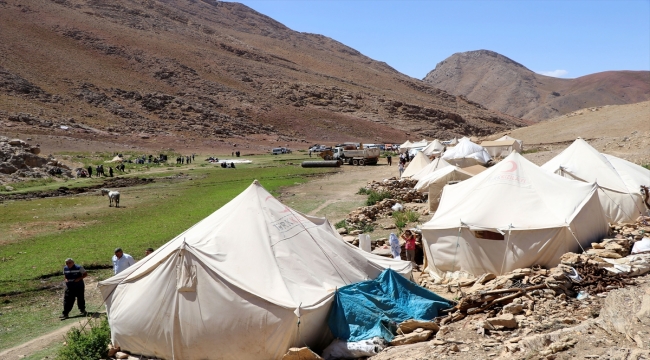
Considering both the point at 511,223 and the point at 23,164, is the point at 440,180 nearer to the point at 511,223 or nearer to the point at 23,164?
the point at 511,223

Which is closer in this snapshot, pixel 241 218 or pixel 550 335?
pixel 550 335

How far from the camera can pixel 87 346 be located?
9.52 metres

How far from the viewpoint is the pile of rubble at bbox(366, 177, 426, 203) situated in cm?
2719

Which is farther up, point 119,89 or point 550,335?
point 119,89

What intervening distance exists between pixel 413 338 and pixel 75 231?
58.8 feet

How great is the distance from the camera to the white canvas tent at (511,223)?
12.3 meters

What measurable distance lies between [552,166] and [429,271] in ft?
27.9

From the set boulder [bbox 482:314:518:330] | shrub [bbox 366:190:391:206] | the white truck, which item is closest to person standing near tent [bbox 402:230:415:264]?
boulder [bbox 482:314:518:330]

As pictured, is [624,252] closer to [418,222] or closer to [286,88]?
[418,222]

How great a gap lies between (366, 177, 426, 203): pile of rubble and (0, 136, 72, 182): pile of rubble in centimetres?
2622

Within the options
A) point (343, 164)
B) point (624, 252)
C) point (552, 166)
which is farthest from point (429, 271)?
point (343, 164)

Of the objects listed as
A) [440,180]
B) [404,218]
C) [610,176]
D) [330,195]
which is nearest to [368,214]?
[404,218]

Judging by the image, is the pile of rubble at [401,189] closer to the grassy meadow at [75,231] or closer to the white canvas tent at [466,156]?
the grassy meadow at [75,231]

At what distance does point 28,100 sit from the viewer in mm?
82750
